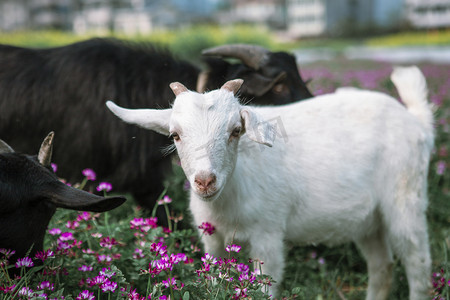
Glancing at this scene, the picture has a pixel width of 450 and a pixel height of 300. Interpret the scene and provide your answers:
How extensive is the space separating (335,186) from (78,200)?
152 centimetres

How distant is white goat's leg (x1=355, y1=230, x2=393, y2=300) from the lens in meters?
3.39

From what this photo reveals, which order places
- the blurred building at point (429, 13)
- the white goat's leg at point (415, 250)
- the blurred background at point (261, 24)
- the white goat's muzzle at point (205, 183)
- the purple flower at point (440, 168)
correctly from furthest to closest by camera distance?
the blurred building at point (429, 13) < the blurred background at point (261, 24) < the purple flower at point (440, 168) < the white goat's leg at point (415, 250) < the white goat's muzzle at point (205, 183)

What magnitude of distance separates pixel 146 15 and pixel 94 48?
44116 millimetres

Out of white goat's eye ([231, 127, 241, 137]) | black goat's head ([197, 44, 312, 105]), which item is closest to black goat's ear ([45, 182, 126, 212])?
white goat's eye ([231, 127, 241, 137])

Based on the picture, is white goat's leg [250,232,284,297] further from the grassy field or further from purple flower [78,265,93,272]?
purple flower [78,265,93,272]

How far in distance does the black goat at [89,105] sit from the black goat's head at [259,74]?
3 cm

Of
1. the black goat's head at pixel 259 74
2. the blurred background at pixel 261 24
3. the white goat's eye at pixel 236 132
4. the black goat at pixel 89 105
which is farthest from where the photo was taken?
the blurred background at pixel 261 24

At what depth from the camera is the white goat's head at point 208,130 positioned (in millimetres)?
→ 2191

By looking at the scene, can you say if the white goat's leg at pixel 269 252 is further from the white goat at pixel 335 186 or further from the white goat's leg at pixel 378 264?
the white goat's leg at pixel 378 264

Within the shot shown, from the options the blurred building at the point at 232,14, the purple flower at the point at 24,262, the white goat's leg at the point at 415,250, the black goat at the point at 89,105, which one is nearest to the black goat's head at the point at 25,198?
the purple flower at the point at 24,262

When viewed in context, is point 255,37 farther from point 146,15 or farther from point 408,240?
point 146,15

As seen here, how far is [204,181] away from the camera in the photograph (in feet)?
7.07

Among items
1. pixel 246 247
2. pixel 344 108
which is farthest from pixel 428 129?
pixel 246 247

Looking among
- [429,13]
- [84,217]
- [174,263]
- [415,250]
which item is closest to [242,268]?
[174,263]
